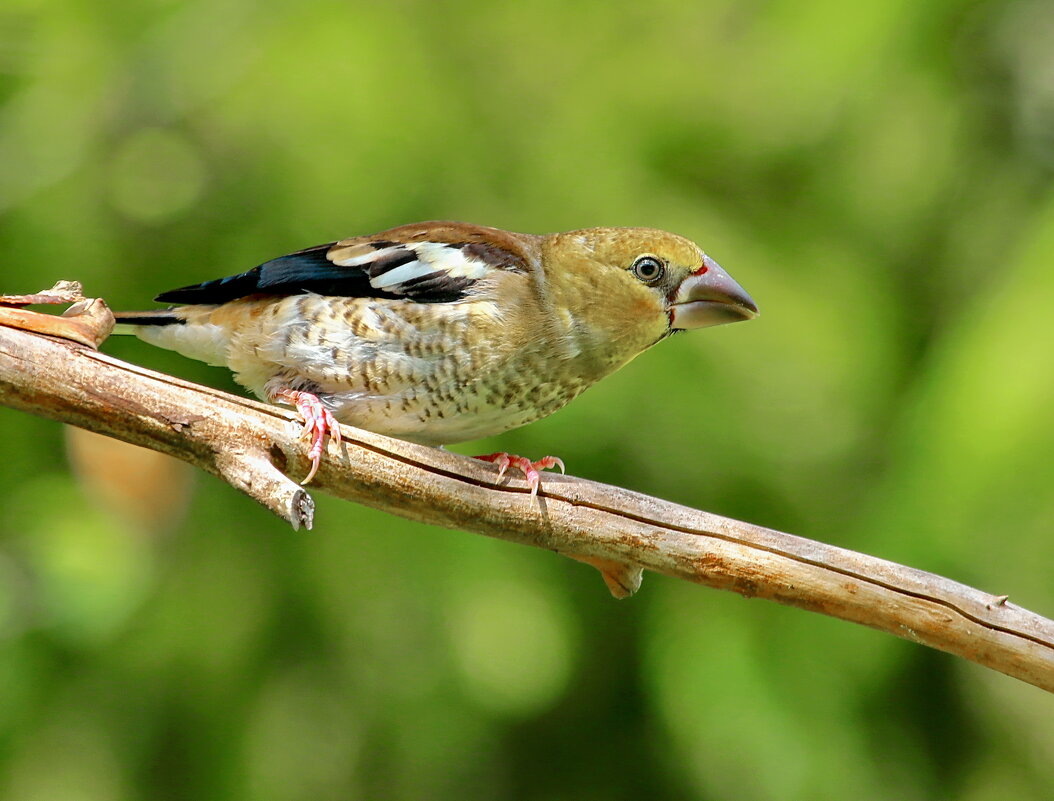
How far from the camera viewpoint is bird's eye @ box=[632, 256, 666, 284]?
3795 mm

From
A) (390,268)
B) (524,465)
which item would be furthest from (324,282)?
(524,465)

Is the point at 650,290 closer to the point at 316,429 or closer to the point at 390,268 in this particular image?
the point at 390,268

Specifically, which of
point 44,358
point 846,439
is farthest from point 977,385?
point 44,358

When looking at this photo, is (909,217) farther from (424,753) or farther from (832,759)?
(424,753)

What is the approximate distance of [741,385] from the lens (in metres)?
5.31

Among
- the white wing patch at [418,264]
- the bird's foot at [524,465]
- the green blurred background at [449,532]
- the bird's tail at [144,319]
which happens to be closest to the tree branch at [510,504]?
the bird's foot at [524,465]

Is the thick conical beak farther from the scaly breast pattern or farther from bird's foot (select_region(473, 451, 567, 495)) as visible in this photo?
bird's foot (select_region(473, 451, 567, 495))

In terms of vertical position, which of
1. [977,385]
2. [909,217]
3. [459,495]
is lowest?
[459,495]

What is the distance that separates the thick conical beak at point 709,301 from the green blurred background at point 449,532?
124 centimetres

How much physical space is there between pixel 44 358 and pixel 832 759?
3910mm

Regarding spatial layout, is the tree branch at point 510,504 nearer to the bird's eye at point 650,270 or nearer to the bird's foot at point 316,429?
the bird's foot at point 316,429

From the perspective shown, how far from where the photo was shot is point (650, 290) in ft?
12.4

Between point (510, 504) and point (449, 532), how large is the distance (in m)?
1.87

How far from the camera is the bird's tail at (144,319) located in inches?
151
